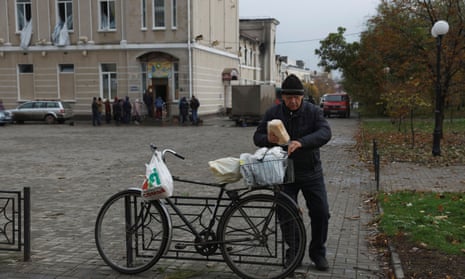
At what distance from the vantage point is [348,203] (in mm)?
8703

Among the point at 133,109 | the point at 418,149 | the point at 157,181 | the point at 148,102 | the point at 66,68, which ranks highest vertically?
the point at 66,68

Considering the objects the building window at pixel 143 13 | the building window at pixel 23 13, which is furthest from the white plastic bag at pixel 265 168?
the building window at pixel 23 13

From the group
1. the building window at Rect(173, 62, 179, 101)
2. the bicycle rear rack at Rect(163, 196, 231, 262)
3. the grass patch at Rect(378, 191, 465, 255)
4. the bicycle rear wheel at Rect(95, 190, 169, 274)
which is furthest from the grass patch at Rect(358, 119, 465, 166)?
the building window at Rect(173, 62, 179, 101)

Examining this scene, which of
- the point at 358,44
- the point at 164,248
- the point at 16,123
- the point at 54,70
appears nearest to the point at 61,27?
the point at 54,70

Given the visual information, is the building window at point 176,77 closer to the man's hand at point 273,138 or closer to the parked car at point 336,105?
the parked car at point 336,105

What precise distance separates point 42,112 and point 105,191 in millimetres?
26513

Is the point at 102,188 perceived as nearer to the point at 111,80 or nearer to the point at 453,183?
the point at 453,183

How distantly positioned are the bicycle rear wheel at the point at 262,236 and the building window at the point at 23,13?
36.9 m

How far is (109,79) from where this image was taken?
36.3 metres

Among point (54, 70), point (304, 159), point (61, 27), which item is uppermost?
point (61, 27)

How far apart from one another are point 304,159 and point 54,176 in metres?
8.57

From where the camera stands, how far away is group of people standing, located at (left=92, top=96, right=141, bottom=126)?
110 ft

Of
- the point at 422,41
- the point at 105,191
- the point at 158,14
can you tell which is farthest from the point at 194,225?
the point at 158,14

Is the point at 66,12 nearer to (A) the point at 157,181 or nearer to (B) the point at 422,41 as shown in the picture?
(B) the point at 422,41
